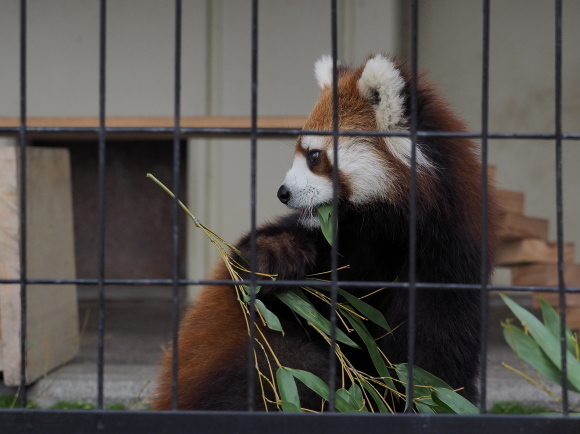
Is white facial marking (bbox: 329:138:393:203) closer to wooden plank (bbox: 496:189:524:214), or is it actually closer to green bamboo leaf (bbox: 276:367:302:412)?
green bamboo leaf (bbox: 276:367:302:412)

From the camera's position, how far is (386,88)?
8.77 feet

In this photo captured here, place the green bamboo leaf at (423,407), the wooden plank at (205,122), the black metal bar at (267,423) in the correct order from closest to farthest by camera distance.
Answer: the black metal bar at (267,423) < the green bamboo leaf at (423,407) < the wooden plank at (205,122)

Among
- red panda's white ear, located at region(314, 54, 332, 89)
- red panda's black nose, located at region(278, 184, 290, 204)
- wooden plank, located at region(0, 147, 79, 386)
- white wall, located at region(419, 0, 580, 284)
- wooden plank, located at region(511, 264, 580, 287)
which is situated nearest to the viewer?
red panda's black nose, located at region(278, 184, 290, 204)

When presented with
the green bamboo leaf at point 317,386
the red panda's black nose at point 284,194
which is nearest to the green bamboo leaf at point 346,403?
the green bamboo leaf at point 317,386

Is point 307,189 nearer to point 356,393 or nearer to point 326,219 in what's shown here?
point 326,219

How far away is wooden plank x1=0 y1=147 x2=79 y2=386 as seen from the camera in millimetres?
3736

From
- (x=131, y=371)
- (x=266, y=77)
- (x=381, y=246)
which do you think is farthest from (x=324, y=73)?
(x=266, y=77)

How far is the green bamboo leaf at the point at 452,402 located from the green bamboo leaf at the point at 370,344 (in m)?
0.20

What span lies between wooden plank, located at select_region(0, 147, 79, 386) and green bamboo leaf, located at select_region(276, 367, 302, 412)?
1.92 m

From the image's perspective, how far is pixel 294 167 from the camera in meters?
2.89

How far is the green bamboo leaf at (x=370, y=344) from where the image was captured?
2.46 m

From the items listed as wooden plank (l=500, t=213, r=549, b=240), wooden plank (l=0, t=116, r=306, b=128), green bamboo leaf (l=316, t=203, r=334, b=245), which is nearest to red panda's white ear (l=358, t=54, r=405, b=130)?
green bamboo leaf (l=316, t=203, r=334, b=245)

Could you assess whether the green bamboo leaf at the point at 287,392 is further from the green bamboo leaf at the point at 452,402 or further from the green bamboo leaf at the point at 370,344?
the green bamboo leaf at the point at 452,402

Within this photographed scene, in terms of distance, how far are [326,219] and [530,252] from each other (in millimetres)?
2702
